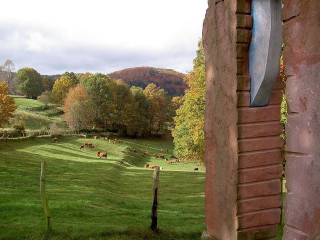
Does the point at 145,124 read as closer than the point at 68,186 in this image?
No

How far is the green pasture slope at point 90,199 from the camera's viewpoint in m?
8.04

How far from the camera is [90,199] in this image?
14.2m

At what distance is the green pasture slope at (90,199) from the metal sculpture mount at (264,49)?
4893 mm

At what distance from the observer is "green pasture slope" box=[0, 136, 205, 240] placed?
8039 mm

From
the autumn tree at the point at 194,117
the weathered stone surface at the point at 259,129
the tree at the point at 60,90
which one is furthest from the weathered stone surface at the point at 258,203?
the tree at the point at 60,90

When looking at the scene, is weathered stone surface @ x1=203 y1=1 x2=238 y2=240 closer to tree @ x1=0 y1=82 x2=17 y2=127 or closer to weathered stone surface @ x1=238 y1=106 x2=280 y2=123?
weathered stone surface @ x1=238 y1=106 x2=280 y2=123

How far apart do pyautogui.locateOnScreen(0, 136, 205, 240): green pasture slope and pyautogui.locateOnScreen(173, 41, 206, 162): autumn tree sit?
270 centimetres

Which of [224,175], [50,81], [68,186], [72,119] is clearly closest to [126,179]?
[68,186]

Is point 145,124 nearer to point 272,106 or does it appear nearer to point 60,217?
point 60,217

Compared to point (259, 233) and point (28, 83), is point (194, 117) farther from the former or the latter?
point (28, 83)

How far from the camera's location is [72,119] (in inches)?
2058

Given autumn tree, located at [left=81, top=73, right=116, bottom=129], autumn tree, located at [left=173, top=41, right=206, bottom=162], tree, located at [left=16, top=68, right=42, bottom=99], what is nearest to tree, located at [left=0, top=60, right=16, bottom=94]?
tree, located at [left=16, top=68, right=42, bottom=99]

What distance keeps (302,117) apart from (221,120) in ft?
6.61

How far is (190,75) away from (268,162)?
18.6 metres
